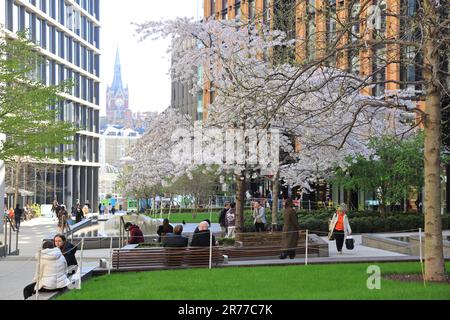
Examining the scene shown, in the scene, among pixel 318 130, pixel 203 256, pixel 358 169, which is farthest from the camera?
pixel 358 169

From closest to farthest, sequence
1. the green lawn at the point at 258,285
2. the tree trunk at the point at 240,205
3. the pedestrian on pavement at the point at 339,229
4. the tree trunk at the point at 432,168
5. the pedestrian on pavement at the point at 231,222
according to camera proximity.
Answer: the green lawn at the point at 258,285 → the tree trunk at the point at 432,168 → the pedestrian on pavement at the point at 339,229 → the tree trunk at the point at 240,205 → the pedestrian on pavement at the point at 231,222

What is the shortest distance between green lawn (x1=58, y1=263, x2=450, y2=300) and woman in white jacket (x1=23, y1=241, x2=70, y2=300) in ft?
0.98

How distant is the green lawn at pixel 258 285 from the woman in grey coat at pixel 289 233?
2122 millimetres

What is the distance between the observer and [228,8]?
74.0 meters

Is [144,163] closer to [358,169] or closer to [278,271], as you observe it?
[358,169]

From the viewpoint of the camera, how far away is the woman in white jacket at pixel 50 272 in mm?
13812

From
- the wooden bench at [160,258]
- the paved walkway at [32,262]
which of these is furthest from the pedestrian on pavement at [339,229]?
the wooden bench at [160,258]

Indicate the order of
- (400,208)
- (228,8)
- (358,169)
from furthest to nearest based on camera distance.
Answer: (228,8)
(400,208)
(358,169)

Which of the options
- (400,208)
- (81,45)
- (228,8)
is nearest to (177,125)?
(400,208)

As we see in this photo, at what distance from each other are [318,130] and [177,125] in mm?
7083

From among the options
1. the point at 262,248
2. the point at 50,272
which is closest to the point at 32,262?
the point at 262,248

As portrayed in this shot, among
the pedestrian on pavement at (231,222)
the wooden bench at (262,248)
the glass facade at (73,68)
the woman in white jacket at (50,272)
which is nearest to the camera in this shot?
the woman in white jacket at (50,272)

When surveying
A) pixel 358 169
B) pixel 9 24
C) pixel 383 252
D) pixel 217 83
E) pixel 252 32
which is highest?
pixel 9 24

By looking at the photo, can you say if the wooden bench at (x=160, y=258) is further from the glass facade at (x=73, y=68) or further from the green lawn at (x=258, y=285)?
the glass facade at (x=73, y=68)
